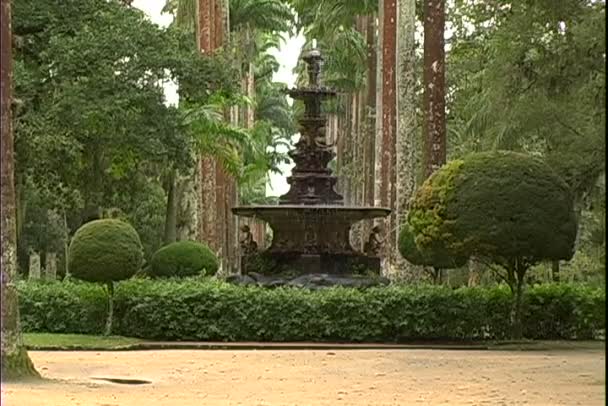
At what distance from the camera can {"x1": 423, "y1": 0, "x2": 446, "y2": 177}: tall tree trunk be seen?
25.8 meters

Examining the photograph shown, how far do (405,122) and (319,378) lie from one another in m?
13.1

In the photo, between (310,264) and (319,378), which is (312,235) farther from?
(319,378)

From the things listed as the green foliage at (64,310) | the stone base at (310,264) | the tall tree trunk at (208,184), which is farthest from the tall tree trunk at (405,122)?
the tall tree trunk at (208,184)

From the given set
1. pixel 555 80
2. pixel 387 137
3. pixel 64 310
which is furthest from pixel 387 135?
pixel 555 80

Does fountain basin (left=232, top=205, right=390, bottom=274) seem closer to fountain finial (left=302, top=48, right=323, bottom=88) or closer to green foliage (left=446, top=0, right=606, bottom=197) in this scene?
green foliage (left=446, top=0, right=606, bottom=197)

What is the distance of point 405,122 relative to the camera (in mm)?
27922

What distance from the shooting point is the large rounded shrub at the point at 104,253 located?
22.4 meters

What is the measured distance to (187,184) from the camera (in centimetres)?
4825

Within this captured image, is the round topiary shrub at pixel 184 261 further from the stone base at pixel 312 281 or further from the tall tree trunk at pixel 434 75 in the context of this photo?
the tall tree trunk at pixel 434 75

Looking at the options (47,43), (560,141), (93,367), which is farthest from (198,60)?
(93,367)

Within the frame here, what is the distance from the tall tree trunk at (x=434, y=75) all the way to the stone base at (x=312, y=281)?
2689mm

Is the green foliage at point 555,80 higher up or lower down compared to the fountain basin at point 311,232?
higher up

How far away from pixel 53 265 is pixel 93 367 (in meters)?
34.2

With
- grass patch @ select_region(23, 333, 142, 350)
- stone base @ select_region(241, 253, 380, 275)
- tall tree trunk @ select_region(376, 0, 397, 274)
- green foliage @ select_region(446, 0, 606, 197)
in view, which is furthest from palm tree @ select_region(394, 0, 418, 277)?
grass patch @ select_region(23, 333, 142, 350)
